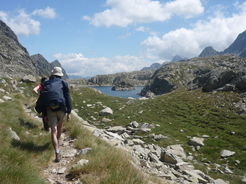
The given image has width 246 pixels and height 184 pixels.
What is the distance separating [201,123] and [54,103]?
91.5 feet

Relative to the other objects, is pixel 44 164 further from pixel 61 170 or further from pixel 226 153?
pixel 226 153

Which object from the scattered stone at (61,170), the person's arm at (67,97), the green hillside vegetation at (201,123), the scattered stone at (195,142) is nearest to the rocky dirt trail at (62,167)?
the scattered stone at (61,170)

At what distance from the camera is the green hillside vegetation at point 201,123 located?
1756 centimetres

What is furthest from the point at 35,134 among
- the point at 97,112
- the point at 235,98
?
the point at 235,98

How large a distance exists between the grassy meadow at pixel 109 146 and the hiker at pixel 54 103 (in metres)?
0.85

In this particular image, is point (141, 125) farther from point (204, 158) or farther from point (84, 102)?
point (84, 102)

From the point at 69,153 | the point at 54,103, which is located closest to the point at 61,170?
the point at 69,153

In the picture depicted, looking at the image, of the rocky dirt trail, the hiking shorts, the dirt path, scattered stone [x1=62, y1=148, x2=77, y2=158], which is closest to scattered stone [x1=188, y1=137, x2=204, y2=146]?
the rocky dirt trail

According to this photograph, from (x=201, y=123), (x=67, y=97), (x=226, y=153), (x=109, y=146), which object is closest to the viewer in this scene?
(x=67, y=97)

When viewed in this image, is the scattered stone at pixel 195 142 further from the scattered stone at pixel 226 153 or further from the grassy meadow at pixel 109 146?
the scattered stone at pixel 226 153

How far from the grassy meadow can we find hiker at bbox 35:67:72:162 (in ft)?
2.80

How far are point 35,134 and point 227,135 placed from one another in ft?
75.4

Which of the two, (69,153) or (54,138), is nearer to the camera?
(54,138)

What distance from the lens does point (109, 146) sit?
8.60m
